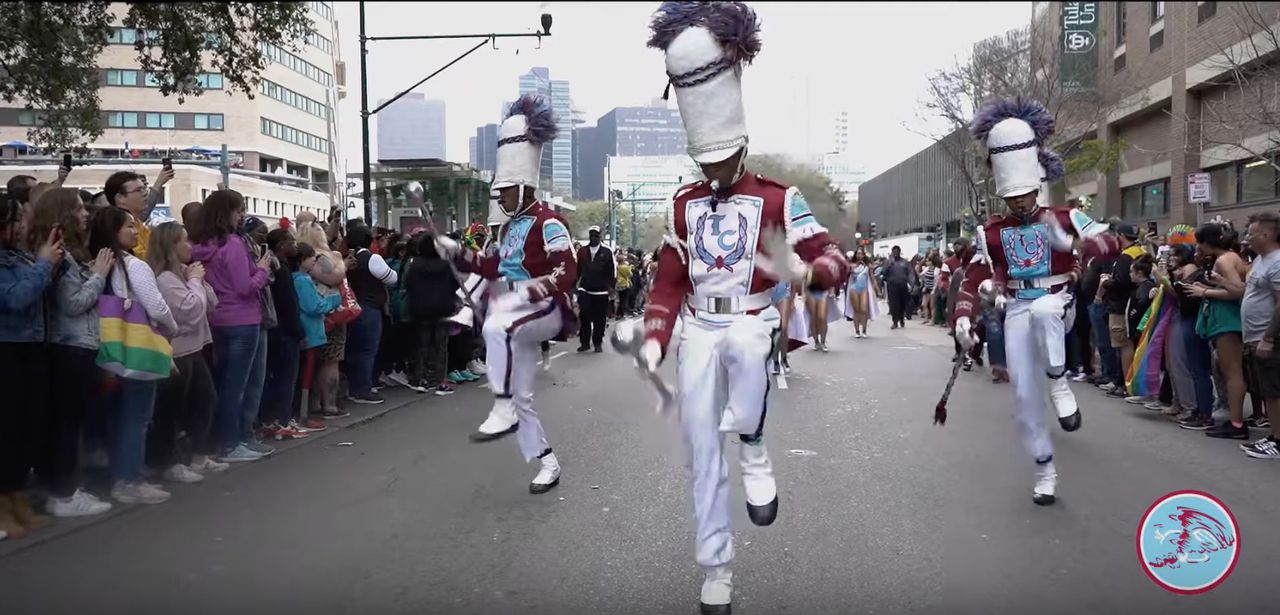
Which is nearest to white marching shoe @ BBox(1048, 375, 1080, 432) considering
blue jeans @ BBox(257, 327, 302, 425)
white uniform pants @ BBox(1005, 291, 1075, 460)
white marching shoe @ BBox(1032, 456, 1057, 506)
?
white uniform pants @ BBox(1005, 291, 1075, 460)

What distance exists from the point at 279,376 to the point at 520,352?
336 cm

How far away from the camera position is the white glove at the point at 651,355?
4.36m

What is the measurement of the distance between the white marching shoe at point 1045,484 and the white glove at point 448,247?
12.8 ft

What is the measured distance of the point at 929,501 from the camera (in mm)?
6133

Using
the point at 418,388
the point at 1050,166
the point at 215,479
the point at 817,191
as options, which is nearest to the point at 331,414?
the point at 418,388

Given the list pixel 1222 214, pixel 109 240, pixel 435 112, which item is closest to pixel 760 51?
pixel 109 240

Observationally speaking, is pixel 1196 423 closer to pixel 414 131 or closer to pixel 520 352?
pixel 520 352

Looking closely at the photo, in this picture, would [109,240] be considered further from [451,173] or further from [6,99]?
[451,173]

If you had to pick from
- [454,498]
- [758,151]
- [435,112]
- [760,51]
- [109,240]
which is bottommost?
[454,498]

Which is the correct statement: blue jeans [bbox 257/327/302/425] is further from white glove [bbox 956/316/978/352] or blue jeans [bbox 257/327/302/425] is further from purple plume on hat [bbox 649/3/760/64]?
white glove [bbox 956/316/978/352]

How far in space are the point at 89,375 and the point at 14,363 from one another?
1.81 feet

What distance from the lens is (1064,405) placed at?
264 inches

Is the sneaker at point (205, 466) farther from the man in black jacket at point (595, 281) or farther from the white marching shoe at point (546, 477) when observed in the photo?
the man in black jacket at point (595, 281)

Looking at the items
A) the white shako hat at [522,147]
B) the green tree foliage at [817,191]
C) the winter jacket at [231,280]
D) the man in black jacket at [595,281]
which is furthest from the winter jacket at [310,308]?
the man in black jacket at [595,281]
